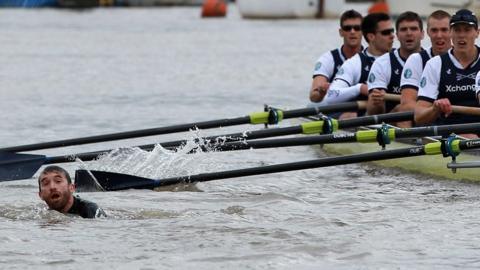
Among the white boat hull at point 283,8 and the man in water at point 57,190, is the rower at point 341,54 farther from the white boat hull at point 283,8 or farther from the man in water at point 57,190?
the white boat hull at point 283,8

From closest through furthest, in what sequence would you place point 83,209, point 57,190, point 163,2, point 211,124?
point 57,190
point 83,209
point 211,124
point 163,2

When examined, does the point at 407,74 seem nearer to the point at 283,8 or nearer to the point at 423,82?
the point at 423,82

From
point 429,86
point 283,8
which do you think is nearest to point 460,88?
point 429,86

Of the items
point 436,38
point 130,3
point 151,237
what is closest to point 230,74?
point 436,38

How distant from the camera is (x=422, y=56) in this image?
12.0 metres

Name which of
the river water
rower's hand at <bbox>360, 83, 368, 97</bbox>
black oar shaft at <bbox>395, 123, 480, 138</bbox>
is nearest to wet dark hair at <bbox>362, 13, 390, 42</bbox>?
rower's hand at <bbox>360, 83, 368, 97</bbox>

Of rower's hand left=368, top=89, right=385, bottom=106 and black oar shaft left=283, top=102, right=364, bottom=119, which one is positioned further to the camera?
black oar shaft left=283, top=102, right=364, bottom=119

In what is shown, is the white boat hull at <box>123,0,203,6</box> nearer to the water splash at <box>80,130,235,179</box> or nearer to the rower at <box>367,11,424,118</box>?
the rower at <box>367,11,424,118</box>

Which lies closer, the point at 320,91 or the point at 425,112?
the point at 425,112

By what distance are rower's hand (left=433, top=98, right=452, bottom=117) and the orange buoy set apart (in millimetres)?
48172

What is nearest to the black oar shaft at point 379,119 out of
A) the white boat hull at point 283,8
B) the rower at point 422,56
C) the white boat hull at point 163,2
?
the rower at point 422,56

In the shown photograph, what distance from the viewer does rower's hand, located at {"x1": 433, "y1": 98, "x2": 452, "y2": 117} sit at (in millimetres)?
10852

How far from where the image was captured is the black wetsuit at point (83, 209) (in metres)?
9.75

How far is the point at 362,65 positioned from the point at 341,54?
611 millimetres
